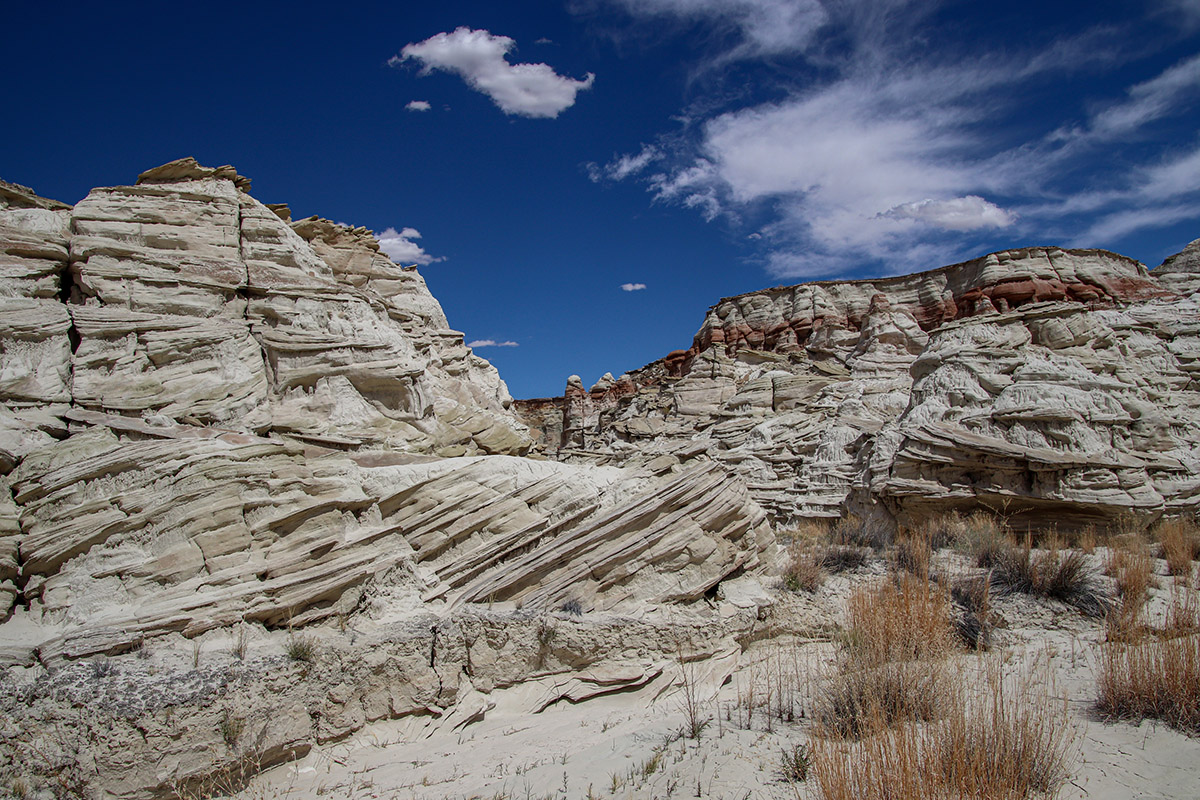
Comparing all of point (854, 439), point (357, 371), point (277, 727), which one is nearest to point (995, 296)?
point (854, 439)

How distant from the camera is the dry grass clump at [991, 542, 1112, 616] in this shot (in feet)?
25.4

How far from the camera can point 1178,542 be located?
939 cm

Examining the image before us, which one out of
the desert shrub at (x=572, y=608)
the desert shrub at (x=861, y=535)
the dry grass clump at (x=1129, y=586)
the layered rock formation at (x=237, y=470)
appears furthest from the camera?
the desert shrub at (x=861, y=535)

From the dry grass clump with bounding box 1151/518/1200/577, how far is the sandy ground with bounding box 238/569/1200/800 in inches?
62.1

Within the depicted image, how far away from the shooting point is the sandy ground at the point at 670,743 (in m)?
4.19

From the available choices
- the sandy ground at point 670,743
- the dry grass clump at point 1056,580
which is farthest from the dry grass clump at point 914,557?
the sandy ground at point 670,743

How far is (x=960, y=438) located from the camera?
12750mm

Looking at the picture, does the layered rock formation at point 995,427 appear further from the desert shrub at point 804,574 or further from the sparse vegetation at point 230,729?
the sparse vegetation at point 230,729

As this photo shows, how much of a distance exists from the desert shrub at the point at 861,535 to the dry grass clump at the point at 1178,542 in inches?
160

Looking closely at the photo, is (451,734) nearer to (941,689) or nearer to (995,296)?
(941,689)

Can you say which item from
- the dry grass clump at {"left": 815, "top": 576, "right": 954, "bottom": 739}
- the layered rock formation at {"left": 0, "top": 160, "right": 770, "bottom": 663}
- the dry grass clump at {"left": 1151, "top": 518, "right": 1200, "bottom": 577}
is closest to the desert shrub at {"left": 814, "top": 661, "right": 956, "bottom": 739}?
the dry grass clump at {"left": 815, "top": 576, "right": 954, "bottom": 739}

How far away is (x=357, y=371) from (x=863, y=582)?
29.7 feet

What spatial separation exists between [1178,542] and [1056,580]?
3.16 meters

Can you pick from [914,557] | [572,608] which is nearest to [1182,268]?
[914,557]
